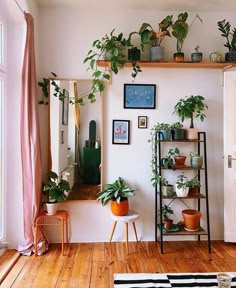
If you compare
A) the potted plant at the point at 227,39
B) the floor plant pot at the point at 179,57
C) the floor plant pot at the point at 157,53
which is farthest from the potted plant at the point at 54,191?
the potted plant at the point at 227,39

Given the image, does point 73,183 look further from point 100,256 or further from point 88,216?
point 100,256

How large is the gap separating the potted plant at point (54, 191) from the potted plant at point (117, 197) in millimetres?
418

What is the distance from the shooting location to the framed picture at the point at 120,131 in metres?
3.63

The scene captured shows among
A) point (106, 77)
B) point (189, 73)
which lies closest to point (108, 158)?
point (106, 77)

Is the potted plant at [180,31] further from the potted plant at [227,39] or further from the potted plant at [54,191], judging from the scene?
the potted plant at [54,191]

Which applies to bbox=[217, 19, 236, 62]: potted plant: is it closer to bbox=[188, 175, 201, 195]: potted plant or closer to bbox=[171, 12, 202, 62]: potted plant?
bbox=[171, 12, 202, 62]: potted plant

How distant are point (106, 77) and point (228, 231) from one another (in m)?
2.30

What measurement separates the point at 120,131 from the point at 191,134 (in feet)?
2.74

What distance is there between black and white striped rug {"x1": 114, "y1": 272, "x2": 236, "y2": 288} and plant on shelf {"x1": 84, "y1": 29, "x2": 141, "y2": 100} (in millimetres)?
1971

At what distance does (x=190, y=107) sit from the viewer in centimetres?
342

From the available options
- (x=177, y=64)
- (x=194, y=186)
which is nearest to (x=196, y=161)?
(x=194, y=186)

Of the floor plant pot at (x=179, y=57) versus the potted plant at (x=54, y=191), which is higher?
the floor plant pot at (x=179, y=57)

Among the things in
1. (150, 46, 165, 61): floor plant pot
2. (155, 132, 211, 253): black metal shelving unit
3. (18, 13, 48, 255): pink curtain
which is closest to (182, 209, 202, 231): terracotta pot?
(155, 132, 211, 253): black metal shelving unit

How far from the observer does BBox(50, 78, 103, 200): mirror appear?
3.55 metres
